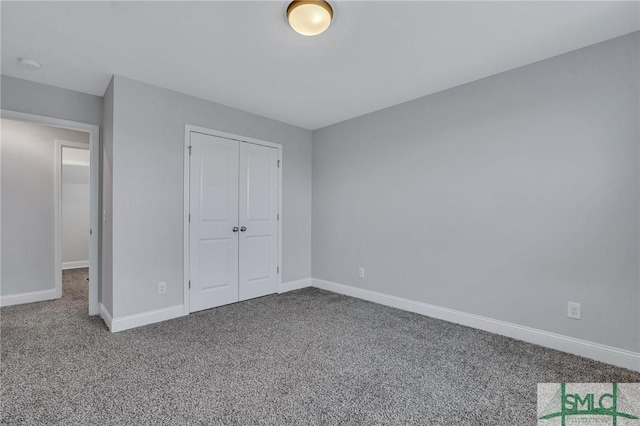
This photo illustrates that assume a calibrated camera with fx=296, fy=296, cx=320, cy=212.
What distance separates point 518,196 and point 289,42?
2339mm

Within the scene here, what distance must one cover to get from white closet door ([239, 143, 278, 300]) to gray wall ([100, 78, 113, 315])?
1.36 m

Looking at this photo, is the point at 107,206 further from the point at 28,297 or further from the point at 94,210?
the point at 28,297

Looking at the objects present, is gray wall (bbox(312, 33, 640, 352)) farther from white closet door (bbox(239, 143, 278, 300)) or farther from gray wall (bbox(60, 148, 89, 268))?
gray wall (bbox(60, 148, 89, 268))

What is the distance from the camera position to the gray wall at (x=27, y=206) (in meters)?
3.58

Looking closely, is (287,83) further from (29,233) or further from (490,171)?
(29,233)

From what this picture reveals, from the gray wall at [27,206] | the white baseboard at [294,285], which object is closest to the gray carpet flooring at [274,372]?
the gray wall at [27,206]

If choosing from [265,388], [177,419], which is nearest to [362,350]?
[265,388]

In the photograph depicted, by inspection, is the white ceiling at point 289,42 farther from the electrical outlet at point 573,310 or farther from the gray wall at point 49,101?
the electrical outlet at point 573,310

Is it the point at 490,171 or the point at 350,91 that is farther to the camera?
the point at 350,91

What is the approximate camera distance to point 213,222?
11.5ft

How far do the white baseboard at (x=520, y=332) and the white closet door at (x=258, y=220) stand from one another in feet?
4.27

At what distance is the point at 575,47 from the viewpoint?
90.9 inches

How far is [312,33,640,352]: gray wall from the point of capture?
7.16 feet

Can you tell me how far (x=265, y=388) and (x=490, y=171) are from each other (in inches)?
104
